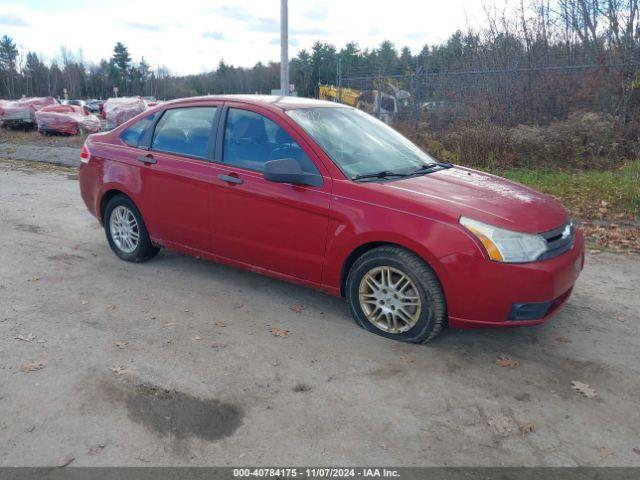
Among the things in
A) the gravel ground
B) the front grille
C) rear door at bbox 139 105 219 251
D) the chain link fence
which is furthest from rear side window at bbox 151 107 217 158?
the chain link fence

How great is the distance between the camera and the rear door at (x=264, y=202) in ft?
14.4

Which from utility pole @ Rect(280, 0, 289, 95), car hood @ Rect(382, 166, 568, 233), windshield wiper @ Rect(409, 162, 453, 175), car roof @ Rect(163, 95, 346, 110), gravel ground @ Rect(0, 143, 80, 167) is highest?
utility pole @ Rect(280, 0, 289, 95)

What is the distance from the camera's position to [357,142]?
4.83m

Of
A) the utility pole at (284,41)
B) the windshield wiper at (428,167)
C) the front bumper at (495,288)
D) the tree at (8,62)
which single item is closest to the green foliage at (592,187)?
the windshield wiper at (428,167)

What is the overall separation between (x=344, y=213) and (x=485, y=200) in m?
1.02

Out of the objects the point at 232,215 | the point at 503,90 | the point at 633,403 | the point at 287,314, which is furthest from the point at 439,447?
the point at 503,90

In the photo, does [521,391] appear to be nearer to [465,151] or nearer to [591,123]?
[465,151]

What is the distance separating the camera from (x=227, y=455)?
290cm

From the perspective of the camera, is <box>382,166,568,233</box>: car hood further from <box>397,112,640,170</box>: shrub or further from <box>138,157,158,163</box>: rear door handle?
<box>397,112,640,170</box>: shrub

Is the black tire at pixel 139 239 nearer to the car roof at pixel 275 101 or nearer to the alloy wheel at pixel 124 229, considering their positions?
the alloy wheel at pixel 124 229

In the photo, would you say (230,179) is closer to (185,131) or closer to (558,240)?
(185,131)

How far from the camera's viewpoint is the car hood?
12.7ft

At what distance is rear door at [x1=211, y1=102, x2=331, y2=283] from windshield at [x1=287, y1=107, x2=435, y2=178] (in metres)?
0.19

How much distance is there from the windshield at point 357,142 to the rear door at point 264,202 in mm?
192
